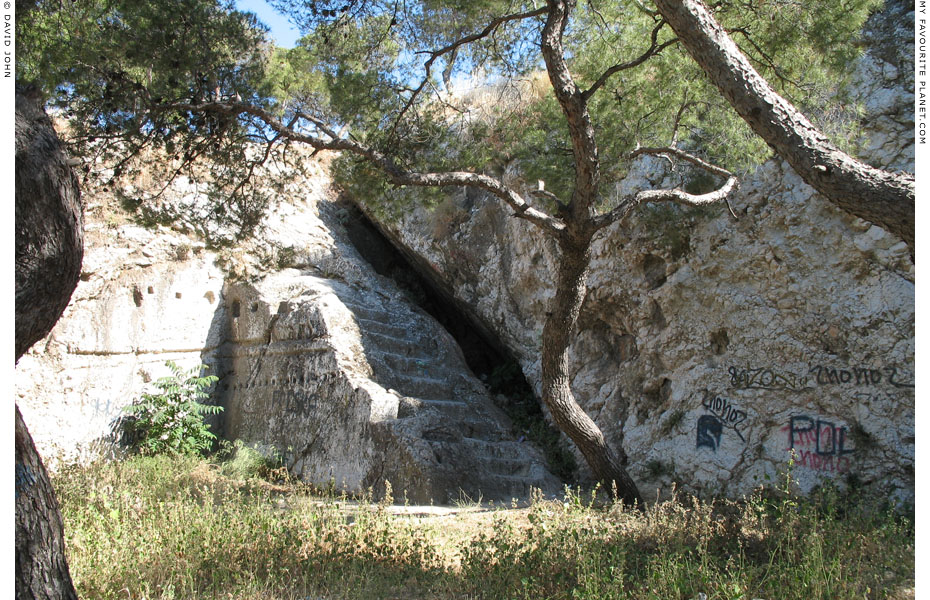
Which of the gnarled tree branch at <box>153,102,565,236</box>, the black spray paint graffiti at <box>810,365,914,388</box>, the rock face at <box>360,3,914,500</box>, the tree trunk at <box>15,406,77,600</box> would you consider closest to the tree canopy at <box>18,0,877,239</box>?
the gnarled tree branch at <box>153,102,565,236</box>

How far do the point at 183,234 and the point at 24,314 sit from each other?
6.99 metres

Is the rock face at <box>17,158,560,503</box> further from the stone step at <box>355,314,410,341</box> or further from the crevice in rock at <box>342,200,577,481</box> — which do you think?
the crevice in rock at <box>342,200,577,481</box>

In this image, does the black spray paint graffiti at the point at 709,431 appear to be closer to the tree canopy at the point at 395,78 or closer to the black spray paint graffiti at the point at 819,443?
the black spray paint graffiti at the point at 819,443

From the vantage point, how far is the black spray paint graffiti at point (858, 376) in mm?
5668

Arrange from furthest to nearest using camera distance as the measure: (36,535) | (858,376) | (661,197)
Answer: (858,376), (661,197), (36,535)

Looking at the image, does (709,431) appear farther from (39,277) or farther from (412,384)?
(39,277)

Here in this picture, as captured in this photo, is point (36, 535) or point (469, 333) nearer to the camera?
point (36, 535)

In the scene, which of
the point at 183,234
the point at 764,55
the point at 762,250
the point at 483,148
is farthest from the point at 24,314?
the point at 183,234

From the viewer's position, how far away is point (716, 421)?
21.2 ft

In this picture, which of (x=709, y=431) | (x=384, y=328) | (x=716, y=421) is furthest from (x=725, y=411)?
(x=384, y=328)

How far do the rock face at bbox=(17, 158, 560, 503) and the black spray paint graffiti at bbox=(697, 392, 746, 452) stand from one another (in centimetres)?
170

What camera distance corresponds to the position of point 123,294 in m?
8.55

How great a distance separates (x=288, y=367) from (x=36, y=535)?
594 centimetres

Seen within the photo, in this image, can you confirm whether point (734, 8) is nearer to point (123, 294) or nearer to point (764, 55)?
point (764, 55)
